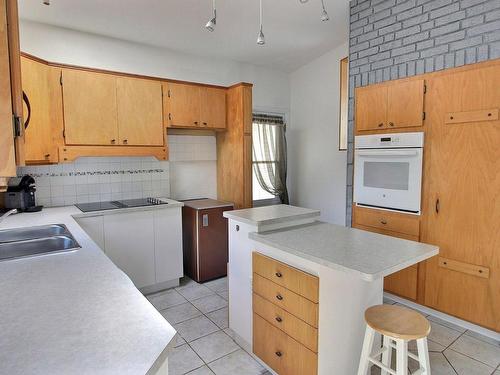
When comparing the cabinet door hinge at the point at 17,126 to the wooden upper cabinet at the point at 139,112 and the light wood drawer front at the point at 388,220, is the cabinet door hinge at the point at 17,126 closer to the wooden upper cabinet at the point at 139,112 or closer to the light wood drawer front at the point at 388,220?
the wooden upper cabinet at the point at 139,112

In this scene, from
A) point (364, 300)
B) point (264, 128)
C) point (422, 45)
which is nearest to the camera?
point (364, 300)

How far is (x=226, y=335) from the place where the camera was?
253cm

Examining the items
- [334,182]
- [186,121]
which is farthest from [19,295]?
[334,182]

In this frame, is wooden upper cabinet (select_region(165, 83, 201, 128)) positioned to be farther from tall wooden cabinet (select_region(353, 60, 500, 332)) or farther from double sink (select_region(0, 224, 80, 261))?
tall wooden cabinet (select_region(353, 60, 500, 332))

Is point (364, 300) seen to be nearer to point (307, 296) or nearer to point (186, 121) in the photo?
point (307, 296)

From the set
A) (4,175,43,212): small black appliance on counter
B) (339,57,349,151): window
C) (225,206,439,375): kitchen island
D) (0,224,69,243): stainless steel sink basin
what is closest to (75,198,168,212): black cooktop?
(4,175,43,212): small black appliance on counter

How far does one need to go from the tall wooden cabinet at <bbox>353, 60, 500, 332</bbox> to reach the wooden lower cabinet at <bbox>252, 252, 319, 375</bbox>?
1.64m

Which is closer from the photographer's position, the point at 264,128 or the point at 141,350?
the point at 141,350

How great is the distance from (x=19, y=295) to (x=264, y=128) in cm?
399

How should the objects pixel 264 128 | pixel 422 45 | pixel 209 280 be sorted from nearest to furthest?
pixel 422 45, pixel 209 280, pixel 264 128

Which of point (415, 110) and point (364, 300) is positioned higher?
point (415, 110)

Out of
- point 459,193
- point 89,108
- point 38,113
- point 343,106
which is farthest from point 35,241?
point 343,106

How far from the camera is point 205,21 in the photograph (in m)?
3.22

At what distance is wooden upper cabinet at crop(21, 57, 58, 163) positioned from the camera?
258 centimetres
